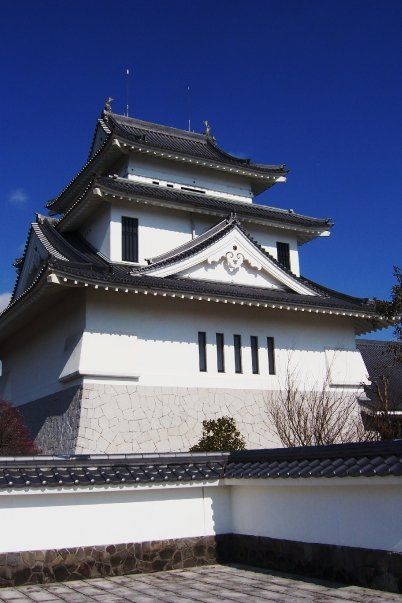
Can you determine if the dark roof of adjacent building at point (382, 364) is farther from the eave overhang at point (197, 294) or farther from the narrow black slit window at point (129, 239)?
the narrow black slit window at point (129, 239)

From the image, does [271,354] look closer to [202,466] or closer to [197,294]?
[197,294]

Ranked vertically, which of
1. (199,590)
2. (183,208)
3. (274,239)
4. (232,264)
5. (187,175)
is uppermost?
(187,175)

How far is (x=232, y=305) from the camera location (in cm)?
1692

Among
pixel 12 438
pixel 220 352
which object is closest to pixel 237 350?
pixel 220 352

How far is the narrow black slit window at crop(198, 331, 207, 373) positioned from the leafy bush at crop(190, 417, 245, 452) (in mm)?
2391

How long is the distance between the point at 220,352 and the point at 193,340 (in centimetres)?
88

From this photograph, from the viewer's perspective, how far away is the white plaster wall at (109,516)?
8211 millimetres

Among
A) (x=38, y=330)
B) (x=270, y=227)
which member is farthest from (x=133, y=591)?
(x=270, y=227)

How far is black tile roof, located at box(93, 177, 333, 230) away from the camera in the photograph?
17.2m

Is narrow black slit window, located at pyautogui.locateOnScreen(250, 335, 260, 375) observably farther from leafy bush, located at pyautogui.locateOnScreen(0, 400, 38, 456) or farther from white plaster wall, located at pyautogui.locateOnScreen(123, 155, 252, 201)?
white plaster wall, located at pyautogui.locateOnScreen(123, 155, 252, 201)

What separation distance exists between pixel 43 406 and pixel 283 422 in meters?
6.76

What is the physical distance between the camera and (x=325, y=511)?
8.02 meters

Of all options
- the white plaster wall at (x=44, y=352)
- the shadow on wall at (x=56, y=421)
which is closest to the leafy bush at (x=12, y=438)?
the shadow on wall at (x=56, y=421)

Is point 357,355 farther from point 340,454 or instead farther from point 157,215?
point 340,454
